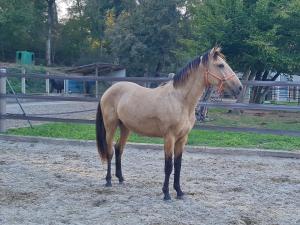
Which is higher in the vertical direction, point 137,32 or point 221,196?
point 137,32

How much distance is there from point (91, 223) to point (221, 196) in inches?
64.4

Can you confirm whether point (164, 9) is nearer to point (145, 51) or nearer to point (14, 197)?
point (145, 51)

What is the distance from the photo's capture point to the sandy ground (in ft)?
12.8

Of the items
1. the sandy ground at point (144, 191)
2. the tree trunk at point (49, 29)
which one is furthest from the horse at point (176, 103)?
the tree trunk at point (49, 29)

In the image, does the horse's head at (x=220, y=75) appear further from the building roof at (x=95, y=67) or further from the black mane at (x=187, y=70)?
the building roof at (x=95, y=67)

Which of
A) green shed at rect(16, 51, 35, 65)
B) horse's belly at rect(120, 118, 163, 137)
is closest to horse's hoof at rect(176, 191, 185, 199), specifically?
horse's belly at rect(120, 118, 163, 137)

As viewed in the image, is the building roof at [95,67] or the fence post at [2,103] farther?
the building roof at [95,67]

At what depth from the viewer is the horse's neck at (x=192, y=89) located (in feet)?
15.2

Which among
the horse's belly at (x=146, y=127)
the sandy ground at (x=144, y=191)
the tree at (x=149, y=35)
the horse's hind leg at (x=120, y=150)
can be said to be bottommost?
the sandy ground at (x=144, y=191)

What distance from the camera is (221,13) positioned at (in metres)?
15.6

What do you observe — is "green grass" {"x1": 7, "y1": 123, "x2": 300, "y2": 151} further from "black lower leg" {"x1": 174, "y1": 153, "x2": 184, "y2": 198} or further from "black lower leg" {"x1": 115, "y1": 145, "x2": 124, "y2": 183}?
"black lower leg" {"x1": 174, "y1": 153, "x2": 184, "y2": 198}

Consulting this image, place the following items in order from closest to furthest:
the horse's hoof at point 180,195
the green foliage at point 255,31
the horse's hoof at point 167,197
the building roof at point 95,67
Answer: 1. the horse's hoof at point 167,197
2. the horse's hoof at point 180,195
3. the green foliage at point 255,31
4. the building roof at point 95,67

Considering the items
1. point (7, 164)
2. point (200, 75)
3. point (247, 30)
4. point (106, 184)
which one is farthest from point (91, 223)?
point (247, 30)

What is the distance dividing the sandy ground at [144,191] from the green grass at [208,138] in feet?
2.92
